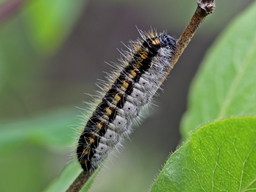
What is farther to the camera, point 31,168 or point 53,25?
point 31,168

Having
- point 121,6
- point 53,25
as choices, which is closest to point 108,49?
point 121,6

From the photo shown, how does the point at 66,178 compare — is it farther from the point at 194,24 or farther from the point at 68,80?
the point at 68,80

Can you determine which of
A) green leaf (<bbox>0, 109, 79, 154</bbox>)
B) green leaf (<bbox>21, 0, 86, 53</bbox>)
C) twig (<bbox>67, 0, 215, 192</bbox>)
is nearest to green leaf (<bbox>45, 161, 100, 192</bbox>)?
twig (<bbox>67, 0, 215, 192</bbox>)

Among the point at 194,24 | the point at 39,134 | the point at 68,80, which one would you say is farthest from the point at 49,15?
the point at 68,80

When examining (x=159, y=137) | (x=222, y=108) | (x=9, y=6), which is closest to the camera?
(x=222, y=108)

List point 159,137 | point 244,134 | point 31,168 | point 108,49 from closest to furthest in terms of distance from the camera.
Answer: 1. point 244,134
2. point 31,168
3. point 159,137
4. point 108,49

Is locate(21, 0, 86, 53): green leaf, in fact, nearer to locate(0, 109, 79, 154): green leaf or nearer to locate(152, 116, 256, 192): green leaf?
locate(0, 109, 79, 154): green leaf

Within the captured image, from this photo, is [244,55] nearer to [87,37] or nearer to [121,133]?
[121,133]
